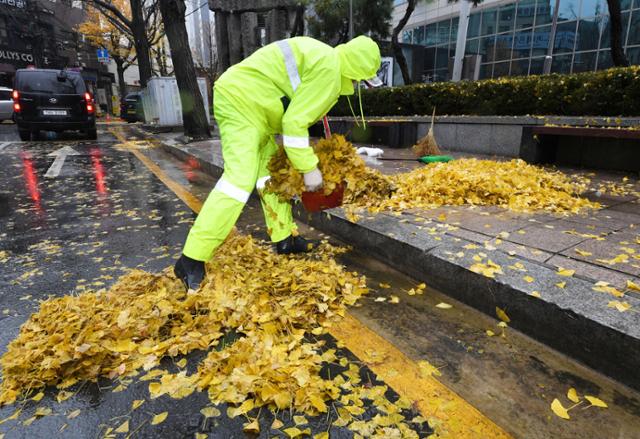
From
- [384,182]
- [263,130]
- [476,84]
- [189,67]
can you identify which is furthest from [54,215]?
[189,67]

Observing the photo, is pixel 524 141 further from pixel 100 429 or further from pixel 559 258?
pixel 100 429

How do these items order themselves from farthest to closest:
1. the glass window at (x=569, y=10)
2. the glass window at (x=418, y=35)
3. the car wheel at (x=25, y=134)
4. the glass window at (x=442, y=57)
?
1. the glass window at (x=418, y=35)
2. the glass window at (x=442, y=57)
3. the glass window at (x=569, y=10)
4. the car wheel at (x=25, y=134)

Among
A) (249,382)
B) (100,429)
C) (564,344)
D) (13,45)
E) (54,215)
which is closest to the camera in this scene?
(100,429)

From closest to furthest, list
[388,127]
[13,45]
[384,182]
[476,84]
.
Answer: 1. [384,182]
2. [476,84]
3. [388,127]
4. [13,45]

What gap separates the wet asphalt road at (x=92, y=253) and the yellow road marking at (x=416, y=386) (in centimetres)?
7

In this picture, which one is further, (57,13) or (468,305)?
(57,13)

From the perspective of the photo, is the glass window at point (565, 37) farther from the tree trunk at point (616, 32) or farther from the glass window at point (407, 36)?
the tree trunk at point (616, 32)

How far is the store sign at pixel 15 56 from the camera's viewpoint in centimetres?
3071

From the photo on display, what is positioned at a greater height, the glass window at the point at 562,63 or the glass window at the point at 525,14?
the glass window at the point at 525,14

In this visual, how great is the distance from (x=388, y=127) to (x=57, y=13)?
1611 inches

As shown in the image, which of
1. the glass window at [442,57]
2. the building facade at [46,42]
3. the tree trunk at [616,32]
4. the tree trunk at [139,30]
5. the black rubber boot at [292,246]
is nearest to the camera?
the black rubber boot at [292,246]

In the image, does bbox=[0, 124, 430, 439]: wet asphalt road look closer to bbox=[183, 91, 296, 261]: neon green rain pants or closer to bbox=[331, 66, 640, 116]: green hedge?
bbox=[183, 91, 296, 261]: neon green rain pants

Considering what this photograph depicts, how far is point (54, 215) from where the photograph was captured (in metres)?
4.96

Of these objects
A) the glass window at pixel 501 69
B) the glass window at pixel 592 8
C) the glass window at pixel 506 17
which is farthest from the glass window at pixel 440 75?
the glass window at pixel 592 8
